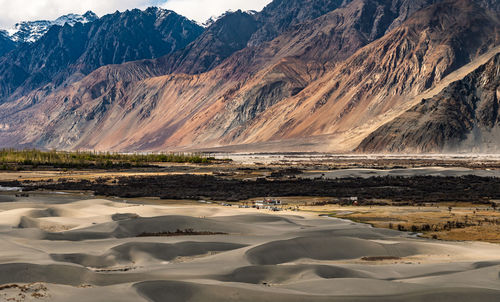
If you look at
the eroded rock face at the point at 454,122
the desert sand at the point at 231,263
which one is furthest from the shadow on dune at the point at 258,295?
the eroded rock face at the point at 454,122

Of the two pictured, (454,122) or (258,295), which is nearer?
(258,295)

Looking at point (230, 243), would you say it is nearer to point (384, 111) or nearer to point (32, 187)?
point (32, 187)

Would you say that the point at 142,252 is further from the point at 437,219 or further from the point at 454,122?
the point at 454,122

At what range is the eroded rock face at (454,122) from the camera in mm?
154000

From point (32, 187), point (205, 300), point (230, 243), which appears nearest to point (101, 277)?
point (205, 300)

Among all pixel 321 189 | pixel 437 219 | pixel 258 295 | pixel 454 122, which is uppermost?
pixel 454 122

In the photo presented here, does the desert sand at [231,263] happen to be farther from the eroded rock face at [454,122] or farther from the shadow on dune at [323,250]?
the eroded rock face at [454,122]

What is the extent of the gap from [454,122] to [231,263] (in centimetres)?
14555

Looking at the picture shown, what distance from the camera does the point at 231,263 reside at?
19.7 m

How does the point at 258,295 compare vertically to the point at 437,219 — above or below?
above

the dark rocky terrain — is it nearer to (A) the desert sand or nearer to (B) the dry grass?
(B) the dry grass

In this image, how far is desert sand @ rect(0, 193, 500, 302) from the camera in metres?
15.1

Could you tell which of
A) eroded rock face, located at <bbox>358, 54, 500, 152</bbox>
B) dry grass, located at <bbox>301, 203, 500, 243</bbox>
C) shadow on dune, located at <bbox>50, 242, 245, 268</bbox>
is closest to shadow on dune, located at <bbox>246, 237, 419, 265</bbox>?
shadow on dune, located at <bbox>50, 242, 245, 268</bbox>

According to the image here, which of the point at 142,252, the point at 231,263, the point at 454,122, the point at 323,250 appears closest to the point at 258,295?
the point at 231,263
